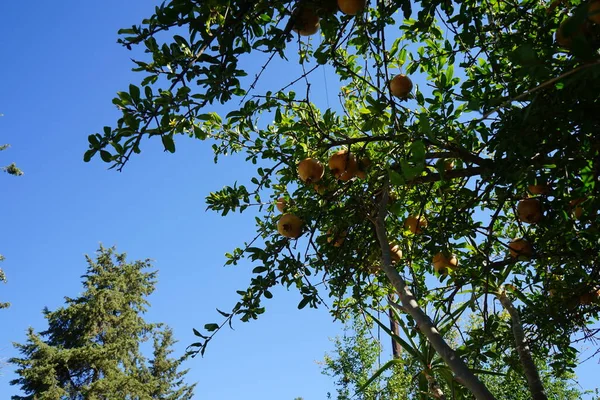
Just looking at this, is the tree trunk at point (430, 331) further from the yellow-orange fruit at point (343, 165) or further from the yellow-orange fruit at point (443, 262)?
the yellow-orange fruit at point (443, 262)

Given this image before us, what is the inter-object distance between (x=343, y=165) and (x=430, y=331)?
840mm

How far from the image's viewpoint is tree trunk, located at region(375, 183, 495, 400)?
176 centimetres

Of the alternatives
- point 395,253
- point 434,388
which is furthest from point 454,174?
point 434,388

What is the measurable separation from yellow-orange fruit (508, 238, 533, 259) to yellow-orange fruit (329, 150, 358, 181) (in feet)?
2.70

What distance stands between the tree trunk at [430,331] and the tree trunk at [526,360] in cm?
70

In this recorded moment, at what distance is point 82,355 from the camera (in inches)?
651

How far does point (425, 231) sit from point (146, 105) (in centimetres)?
156

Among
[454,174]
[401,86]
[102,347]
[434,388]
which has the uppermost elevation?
[102,347]

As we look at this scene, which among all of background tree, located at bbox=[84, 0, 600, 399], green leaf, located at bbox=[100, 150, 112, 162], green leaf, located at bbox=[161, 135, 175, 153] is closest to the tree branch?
background tree, located at bbox=[84, 0, 600, 399]

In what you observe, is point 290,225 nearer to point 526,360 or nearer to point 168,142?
point 168,142

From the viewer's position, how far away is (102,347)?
17.0 metres

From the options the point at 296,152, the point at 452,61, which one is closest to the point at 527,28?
the point at 452,61

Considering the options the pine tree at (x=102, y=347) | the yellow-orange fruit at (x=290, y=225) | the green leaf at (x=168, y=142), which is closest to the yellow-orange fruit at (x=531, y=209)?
the yellow-orange fruit at (x=290, y=225)

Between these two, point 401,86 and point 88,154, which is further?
point 401,86
